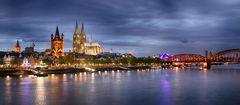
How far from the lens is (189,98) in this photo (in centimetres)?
3622

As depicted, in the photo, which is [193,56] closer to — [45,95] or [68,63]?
[68,63]

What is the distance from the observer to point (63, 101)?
1304 inches

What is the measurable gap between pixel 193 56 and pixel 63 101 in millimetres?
147623

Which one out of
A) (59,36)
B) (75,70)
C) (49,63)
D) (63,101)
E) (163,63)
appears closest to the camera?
(63,101)

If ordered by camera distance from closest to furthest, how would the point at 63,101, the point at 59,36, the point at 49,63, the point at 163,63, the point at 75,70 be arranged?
the point at 63,101 < the point at 75,70 < the point at 49,63 < the point at 59,36 < the point at 163,63

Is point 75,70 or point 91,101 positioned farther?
point 75,70

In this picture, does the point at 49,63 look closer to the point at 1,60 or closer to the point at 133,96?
the point at 1,60

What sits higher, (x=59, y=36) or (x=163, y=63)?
(x=59, y=36)

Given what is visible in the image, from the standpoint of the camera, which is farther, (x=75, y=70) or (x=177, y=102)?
(x=75, y=70)

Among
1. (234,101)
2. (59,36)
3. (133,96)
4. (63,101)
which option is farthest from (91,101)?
(59,36)

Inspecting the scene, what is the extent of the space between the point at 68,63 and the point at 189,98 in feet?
311

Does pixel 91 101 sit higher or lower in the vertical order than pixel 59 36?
lower

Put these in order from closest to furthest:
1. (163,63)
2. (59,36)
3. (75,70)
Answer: (75,70) → (59,36) → (163,63)

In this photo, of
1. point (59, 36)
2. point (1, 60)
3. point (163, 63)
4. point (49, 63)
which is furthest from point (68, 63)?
point (163, 63)
